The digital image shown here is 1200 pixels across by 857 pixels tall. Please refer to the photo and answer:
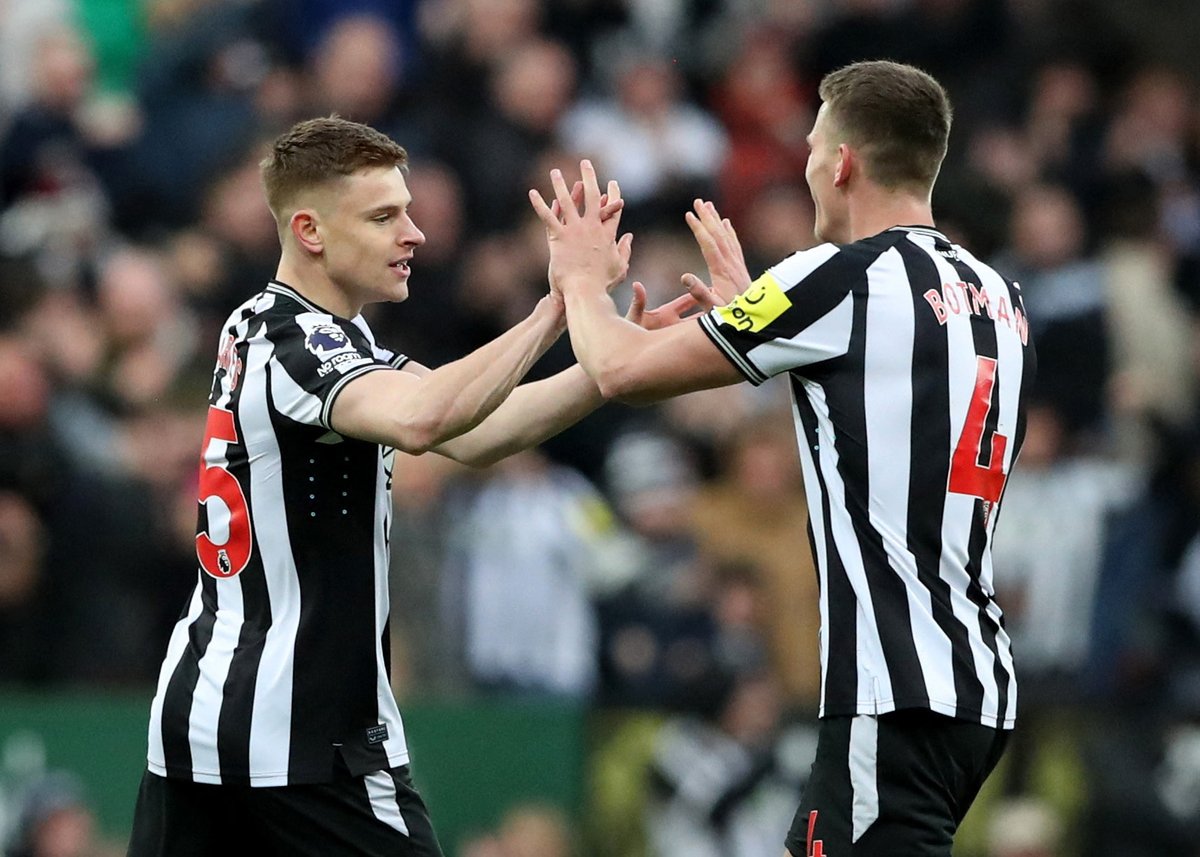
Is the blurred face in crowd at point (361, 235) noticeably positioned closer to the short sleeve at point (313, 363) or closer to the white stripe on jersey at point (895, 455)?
the short sleeve at point (313, 363)

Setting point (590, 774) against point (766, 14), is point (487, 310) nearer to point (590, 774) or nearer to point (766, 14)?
point (590, 774)

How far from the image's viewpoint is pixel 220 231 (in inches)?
466

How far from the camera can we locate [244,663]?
560cm

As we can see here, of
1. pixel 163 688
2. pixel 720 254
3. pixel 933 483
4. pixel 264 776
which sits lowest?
pixel 264 776

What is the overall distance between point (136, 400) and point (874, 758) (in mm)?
6077

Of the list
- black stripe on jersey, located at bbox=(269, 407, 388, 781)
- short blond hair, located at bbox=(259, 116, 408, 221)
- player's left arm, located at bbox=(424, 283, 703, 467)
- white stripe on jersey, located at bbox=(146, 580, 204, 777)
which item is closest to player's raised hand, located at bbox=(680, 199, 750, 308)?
player's left arm, located at bbox=(424, 283, 703, 467)

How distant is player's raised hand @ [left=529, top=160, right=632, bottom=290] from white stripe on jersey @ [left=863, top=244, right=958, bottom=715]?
0.80 metres

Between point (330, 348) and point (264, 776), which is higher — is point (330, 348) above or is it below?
above

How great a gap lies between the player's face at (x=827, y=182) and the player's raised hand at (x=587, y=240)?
0.54 metres

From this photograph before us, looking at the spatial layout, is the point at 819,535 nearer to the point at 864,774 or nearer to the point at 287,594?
the point at 864,774

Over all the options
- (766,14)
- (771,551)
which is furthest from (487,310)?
(766,14)

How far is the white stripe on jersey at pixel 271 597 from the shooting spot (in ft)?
18.2

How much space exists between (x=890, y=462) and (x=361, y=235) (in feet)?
5.20

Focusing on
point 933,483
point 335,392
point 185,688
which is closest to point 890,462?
point 933,483
